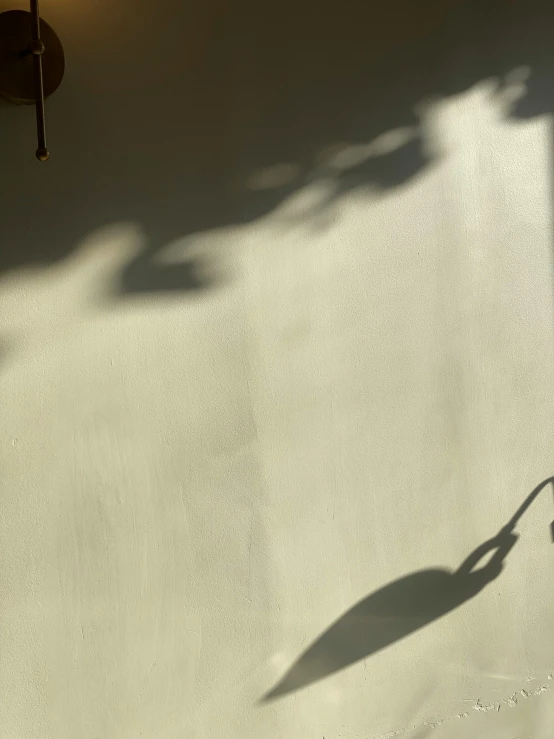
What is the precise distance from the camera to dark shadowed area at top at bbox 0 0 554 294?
6.03 feet

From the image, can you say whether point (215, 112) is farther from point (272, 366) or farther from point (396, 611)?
point (396, 611)

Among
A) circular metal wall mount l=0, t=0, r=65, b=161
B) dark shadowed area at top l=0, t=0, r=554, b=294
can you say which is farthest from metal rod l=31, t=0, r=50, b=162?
dark shadowed area at top l=0, t=0, r=554, b=294

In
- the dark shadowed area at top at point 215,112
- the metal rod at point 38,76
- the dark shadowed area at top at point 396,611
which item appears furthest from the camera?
the dark shadowed area at top at point 396,611

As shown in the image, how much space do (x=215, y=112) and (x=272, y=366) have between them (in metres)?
0.65

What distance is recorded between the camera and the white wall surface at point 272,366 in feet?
6.03

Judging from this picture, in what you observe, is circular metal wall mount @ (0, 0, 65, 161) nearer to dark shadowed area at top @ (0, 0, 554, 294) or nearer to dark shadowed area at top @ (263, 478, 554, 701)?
dark shadowed area at top @ (0, 0, 554, 294)

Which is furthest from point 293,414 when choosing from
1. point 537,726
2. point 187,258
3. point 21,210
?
point 537,726

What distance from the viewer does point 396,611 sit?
2.22 meters

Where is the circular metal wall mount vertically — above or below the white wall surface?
above

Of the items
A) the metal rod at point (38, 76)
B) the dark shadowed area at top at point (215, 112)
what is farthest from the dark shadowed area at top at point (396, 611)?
the metal rod at point (38, 76)

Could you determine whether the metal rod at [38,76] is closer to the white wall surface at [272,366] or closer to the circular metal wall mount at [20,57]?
the circular metal wall mount at [20,57]

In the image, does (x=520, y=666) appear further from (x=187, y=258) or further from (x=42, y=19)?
(x=42, y=19)

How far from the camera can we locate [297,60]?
210 centimetres

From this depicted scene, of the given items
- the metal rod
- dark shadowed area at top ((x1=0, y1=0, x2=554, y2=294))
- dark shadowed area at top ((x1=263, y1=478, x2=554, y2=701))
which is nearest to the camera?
the metal rod
